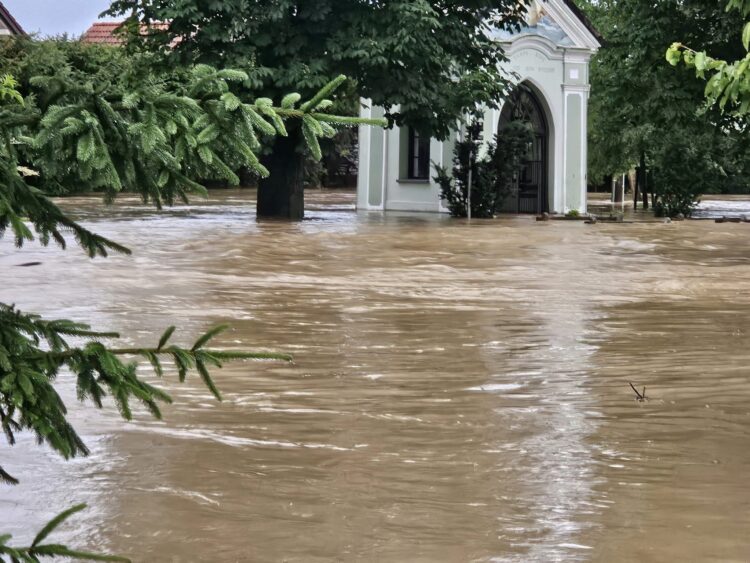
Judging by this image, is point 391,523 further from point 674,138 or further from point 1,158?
point 674,138

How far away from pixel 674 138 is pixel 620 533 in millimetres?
31778

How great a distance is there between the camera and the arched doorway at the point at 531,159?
3825 cm

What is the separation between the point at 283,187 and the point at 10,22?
14.4 m

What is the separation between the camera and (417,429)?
22.5 feet

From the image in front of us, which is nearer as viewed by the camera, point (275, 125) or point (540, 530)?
point (275, 125)

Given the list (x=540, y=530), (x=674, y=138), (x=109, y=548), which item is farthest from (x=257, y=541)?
(x=674, y=138)

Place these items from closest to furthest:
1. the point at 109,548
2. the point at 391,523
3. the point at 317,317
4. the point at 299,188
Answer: the point at 109,548 → the point at 391,523 → the point at 317,317 → the point at 299,188

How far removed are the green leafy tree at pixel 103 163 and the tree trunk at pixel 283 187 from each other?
26588mm

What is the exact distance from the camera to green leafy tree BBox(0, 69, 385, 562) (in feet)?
12.4

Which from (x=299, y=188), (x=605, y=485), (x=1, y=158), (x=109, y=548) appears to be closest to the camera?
(x=1, y=158)

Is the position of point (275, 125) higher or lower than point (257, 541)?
higher

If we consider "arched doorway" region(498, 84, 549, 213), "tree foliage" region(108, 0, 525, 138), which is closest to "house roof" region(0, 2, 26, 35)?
"tree foliage" region(108, 0, 525, 138)

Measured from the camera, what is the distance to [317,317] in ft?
38.3

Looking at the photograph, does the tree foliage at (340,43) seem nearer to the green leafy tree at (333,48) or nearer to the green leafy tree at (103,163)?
the green leafy tree at (333,48)
